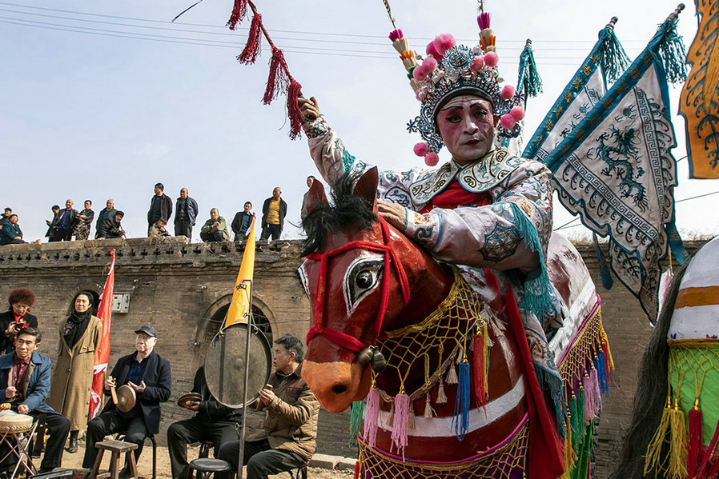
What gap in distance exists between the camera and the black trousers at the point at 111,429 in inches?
251

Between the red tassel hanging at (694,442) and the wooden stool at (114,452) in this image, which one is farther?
the wooden stool at (114,452)

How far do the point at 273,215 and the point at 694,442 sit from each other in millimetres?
12368

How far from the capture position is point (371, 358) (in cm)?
179

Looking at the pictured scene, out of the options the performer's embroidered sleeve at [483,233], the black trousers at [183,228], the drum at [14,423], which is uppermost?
the black trousers at [183,228]

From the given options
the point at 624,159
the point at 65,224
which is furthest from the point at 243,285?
the point at 65,224

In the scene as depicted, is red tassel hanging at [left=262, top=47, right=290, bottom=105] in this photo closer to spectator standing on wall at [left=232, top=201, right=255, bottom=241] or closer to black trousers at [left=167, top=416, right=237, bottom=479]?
black trousers at [left=167, top=416, right=237, bottom=479]

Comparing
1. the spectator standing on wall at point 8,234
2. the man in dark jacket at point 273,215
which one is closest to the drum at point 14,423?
the man in dark jacket at point 273,215

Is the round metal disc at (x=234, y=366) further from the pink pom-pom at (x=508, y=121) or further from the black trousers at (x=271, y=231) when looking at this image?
the black trousers at (x=271, y=231)

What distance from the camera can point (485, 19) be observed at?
3.05 m

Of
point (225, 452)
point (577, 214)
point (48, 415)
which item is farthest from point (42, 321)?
point (577, 214)

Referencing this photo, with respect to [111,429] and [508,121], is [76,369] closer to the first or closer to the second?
[111,429]

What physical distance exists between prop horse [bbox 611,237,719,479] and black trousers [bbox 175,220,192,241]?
1399 centimetres

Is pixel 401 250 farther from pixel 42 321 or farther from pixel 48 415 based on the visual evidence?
pixel 42 321

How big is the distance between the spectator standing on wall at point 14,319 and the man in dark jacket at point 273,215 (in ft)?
20.3
